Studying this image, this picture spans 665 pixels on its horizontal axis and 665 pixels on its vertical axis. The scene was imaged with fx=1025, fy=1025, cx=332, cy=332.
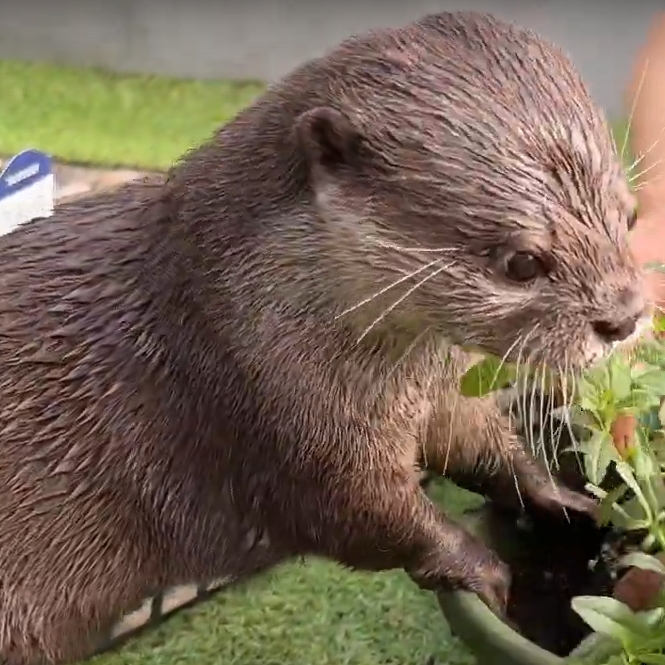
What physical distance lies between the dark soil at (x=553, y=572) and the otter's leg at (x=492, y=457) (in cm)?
3

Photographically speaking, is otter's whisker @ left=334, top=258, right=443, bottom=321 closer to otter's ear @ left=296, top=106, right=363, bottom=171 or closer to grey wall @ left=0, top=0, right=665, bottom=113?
otter's ear @ left=296, top=106, right=363, bottom=171

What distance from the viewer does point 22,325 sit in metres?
1.06

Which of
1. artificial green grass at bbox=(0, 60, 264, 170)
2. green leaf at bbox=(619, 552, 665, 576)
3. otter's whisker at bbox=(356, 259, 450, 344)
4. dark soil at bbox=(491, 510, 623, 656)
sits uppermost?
otter's whisker at bbox=(356, 259, 450, 344)

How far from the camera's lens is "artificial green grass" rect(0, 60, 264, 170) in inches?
92.0

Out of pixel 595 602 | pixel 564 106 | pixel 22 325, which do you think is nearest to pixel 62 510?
pixel 22 325

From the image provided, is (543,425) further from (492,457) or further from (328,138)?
(328,138)

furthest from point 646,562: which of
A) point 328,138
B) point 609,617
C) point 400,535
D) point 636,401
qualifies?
point 328,138

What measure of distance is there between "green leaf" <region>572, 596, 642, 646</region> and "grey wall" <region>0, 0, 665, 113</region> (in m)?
1.83

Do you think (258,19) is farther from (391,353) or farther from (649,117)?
(391,353)

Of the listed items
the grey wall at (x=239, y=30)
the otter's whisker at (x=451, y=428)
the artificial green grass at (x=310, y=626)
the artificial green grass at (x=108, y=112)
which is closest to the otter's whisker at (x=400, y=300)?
the otter's whisker at (x=451, y=428)

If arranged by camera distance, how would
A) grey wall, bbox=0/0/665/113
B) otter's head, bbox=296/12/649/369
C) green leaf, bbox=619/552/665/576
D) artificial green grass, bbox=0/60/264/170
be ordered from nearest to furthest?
otter's head, bbox=296/12/649/369, green leaf, bbox=619/552/665/576, artificial green grass, bbox=0/60/264/170, grey wall, bbox=0/0/665/113

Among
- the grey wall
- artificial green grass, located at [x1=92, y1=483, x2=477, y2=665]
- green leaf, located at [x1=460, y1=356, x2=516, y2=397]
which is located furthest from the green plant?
the grey wall

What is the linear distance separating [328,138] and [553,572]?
518 mm

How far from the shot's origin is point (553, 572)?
1057 millimetres
